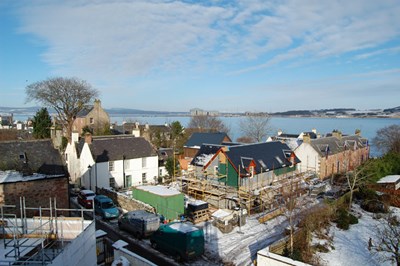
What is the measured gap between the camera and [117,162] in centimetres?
3428

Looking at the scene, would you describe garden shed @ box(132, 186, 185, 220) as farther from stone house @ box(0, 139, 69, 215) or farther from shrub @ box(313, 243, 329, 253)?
shrub @ box(313, 243, 329, 253)

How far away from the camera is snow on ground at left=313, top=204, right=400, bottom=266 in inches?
695

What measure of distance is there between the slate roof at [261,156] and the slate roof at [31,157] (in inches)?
611

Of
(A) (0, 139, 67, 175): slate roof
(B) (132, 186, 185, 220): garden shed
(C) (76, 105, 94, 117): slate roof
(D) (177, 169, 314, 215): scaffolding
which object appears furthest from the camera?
(C) (76, 105, 94, 117): slate roof

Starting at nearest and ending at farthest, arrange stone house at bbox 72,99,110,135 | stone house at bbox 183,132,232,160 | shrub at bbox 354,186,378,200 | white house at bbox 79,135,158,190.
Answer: shrub at bbox 354,186,378,200
white house at bbox 79,135,158,190
stone house at bbox 183,132,232,160
stone house at bbox 72,99,110,135

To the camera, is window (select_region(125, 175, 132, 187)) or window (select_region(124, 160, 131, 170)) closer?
window (select_region(124, 160, 131, 170))

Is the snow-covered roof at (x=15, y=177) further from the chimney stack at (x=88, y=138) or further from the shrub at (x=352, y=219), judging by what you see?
the shrub at (x=352, y=219)

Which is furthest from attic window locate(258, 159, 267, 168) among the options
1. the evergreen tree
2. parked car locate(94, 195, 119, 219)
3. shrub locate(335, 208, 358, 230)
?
the evergreen tree

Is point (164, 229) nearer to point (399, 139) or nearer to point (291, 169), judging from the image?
point (291, 169)

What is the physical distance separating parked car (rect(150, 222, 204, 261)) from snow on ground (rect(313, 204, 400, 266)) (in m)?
7.42

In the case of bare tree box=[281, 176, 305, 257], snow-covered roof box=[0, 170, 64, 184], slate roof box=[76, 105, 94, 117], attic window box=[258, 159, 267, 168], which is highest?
slate roof box=[76, 105, 94, 117]

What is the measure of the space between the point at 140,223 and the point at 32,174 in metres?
8.25

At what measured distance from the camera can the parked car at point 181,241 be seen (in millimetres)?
17391

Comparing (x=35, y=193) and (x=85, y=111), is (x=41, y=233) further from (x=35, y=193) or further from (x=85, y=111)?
(x=85, y=111)
